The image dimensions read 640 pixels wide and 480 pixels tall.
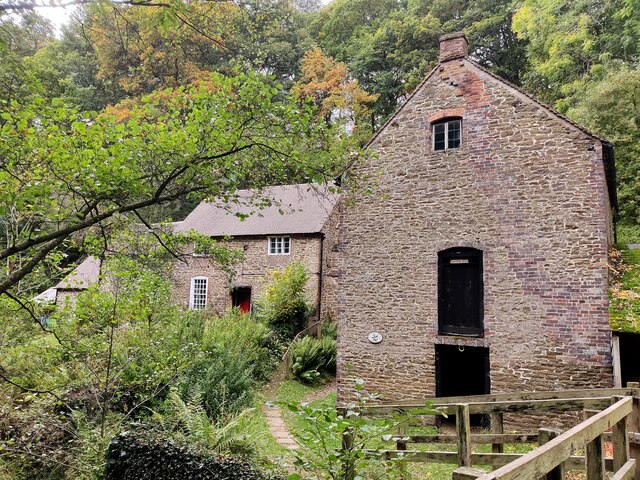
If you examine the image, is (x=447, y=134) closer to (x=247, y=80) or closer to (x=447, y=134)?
(x=447, y=134)

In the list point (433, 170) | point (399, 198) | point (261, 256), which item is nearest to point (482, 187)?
point (433, 170)

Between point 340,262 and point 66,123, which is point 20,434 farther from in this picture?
point 340,262

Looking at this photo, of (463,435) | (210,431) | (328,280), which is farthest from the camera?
(328,280)

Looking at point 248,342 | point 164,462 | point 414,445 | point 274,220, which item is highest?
point 274,220

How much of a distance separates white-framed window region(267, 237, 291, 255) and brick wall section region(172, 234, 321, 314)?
0.20 m

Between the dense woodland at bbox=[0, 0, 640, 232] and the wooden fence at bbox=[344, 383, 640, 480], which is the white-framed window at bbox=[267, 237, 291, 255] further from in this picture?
the wooden fence at bbox=[344, 383, 640, 480]

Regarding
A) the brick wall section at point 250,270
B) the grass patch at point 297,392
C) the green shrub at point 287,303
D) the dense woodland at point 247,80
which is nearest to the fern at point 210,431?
the grass patch at point 297,392

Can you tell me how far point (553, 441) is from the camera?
240 centimetres

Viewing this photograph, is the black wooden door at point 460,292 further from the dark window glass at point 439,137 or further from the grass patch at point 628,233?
the grass patch at point 628,233

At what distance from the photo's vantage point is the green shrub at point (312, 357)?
14906 mm

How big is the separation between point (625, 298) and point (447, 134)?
18.3 feet

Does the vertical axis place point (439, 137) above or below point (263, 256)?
above

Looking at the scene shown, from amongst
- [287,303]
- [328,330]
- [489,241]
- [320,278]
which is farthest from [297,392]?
[489,241]

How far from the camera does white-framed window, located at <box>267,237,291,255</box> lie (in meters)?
20.8
